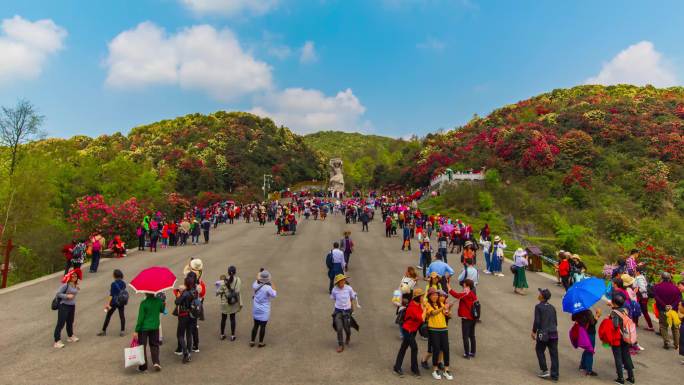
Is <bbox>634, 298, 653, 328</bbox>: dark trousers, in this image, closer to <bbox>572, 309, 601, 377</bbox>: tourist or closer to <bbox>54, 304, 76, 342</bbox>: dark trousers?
<bbox>572, 309, 601, 377</bbox>: tourist

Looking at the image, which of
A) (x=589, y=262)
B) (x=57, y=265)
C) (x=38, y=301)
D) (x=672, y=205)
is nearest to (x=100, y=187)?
(x=57, y=265)

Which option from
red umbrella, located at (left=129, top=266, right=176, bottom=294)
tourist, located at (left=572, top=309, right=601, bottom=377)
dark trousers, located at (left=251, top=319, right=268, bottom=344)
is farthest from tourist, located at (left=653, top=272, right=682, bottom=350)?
red umbrella, located at (left=129, top=266, right=176, bottom=294)

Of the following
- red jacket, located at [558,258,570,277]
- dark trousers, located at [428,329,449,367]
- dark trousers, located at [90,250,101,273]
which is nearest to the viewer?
dark trousers, located at [428,329,449,367]

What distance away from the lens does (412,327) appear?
272 inches

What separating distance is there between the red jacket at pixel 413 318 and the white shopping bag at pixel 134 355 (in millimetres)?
4481

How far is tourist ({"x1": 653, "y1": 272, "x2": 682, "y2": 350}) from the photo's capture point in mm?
9164

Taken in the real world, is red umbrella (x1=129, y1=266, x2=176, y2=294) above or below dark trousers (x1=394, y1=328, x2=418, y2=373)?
above

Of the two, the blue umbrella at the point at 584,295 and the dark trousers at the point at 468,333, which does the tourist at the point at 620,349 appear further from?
the dark trousers at the point at 468,333

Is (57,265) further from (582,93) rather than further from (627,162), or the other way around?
(582,93)

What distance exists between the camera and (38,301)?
461 inches

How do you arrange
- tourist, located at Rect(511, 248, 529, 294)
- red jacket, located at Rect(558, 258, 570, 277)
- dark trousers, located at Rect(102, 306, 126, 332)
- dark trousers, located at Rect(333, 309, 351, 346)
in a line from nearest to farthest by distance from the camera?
dark trousers, located at Rect(333, 309, 351, 346)
dark trousers, located at Rect(102, 306, 126, 332)
tourist, located at Rect(511, 248, 529, 294)
red jacket, located at Rect(558, 258, 570, 277)

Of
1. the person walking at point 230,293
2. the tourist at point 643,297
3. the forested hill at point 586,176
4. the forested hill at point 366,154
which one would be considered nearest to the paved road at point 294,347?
the tourist at point 643,297

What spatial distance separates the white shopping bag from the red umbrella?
0.94m

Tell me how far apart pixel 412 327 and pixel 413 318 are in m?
0.15
